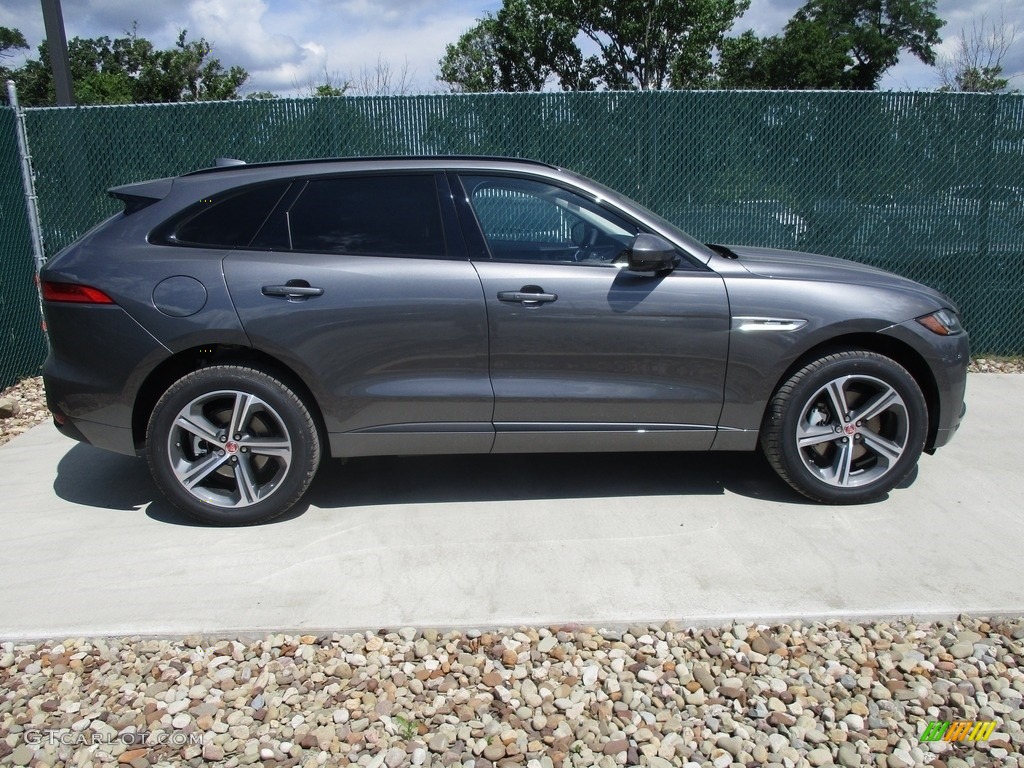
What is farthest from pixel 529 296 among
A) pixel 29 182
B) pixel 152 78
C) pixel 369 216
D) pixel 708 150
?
pixel 152 78

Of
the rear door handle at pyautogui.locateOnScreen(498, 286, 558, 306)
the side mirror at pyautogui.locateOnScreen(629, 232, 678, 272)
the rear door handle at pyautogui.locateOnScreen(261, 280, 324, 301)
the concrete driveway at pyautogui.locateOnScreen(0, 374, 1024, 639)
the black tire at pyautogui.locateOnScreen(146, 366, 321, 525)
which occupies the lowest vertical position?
the concrete driveway at pyautogui.locateOnScreen(0, 374, 1024, 639)

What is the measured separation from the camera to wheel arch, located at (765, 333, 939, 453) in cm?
420

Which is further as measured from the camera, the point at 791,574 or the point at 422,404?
the point at 422,404

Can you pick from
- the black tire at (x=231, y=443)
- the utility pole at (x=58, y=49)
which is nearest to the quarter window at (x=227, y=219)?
the black tire at (x=231, y=443)

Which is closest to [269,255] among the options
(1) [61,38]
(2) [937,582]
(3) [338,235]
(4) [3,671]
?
(3) [338,235]

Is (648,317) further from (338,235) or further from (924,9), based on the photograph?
(924,9)

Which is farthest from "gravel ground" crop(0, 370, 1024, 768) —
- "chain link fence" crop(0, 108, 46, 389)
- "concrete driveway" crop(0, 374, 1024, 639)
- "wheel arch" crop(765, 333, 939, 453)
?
"chain link fence" crop(0, 108, 46, 389)

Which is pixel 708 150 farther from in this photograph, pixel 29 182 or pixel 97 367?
pixel 29 182

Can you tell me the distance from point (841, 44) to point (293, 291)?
42.9 m

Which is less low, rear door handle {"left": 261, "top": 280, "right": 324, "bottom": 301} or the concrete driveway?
rear door handle {"left": 261, "top": 280, "right": 324, "bottom": 301}

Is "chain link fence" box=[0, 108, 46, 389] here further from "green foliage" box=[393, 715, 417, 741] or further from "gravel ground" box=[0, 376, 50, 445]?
"green foliage" box=[393, 715, 417, 741]

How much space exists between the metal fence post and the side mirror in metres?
5.56

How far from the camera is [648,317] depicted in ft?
13.2

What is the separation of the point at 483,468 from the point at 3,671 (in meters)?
2.58
